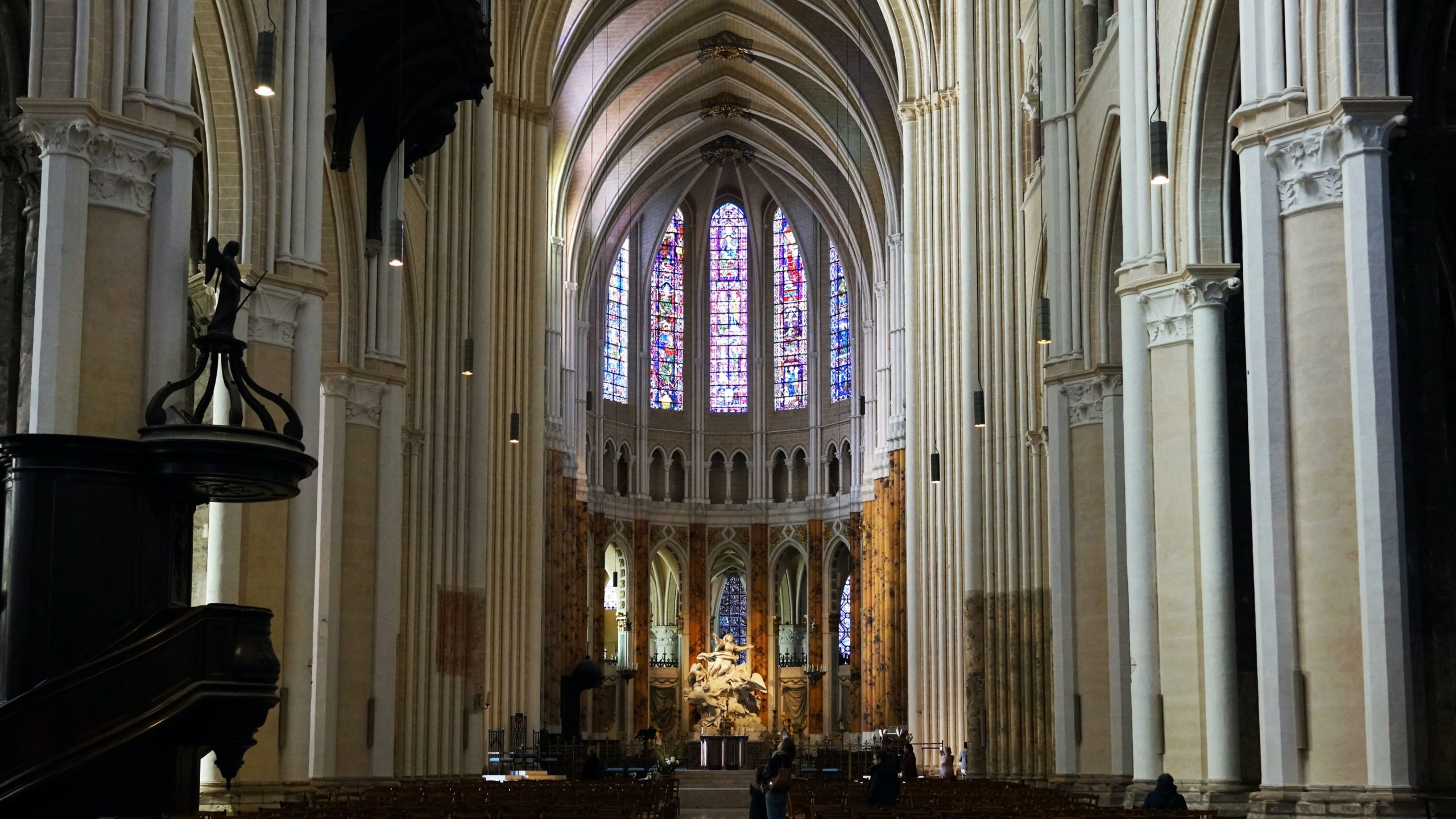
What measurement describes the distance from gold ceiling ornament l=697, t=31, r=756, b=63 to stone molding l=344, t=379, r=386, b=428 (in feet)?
89.8

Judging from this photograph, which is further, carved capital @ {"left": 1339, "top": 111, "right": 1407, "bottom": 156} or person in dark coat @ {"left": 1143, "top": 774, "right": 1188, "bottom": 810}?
person in dark coat @ {"left": 1143, "top": 774, "right": 1188, "bottom": 810}

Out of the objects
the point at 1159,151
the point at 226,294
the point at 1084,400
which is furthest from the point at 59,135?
the point at 1084,400

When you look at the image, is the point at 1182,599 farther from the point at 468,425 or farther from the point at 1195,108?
the point at 468,425

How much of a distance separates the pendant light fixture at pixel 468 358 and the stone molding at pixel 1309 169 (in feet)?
51.8

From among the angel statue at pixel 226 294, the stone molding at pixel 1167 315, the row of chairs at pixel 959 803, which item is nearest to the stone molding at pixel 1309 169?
the stone molding at pixel 1167 315

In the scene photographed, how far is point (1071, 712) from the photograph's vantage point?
21.6 m

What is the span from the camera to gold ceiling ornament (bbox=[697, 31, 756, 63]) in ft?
154

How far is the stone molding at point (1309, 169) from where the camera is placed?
12727 mm

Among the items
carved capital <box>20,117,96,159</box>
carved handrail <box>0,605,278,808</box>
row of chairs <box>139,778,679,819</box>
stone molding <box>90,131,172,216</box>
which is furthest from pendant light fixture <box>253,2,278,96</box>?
row of chairs <box>139,778,679,819</box>

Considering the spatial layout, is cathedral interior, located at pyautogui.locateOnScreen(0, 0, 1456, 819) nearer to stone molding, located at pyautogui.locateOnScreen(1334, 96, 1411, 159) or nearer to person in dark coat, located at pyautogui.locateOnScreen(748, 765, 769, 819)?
Result: stone molding, located at pyautogui.locateOnScreen(1334, 96, 1411, 159)

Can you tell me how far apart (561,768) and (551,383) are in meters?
12.6

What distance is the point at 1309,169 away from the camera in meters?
12.8

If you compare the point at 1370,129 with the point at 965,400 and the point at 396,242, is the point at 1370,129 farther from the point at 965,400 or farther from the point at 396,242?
the point at 965,400

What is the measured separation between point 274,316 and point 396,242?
465cm
